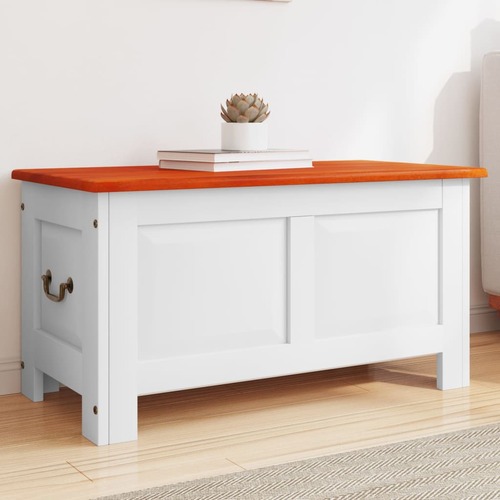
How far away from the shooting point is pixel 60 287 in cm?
181

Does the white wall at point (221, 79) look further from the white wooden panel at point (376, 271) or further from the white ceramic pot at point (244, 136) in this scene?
the white wooden panel at point (376, 271)

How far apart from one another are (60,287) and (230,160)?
414mm

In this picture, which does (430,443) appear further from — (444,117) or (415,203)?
(444,117)

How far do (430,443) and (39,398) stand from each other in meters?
0.83

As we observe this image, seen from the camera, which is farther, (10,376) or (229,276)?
(10,376)

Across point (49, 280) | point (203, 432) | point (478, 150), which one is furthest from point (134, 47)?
point (478, 150)

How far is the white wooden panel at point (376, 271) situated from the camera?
1909 millimetres

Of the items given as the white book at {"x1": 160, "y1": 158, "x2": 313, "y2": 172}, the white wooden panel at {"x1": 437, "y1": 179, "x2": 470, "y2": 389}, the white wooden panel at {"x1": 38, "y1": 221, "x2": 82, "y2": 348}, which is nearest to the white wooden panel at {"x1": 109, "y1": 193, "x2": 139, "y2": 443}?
the white wooden panel at {"x1": 38, "y1": 221, "x2": 82, "y2": 348}

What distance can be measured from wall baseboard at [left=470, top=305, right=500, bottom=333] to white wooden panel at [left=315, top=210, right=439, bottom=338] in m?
0.65

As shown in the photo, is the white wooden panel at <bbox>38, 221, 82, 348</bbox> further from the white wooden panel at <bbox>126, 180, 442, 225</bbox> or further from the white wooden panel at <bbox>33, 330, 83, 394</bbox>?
the white wooden panel at <bbox>126, 180, 442, 225</bbox>

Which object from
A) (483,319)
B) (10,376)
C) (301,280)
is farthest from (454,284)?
(10,376)

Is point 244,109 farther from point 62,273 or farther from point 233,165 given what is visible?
point 62,273

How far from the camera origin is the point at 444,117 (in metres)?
2.55

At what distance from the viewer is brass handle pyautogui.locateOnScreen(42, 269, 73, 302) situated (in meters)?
1.79
